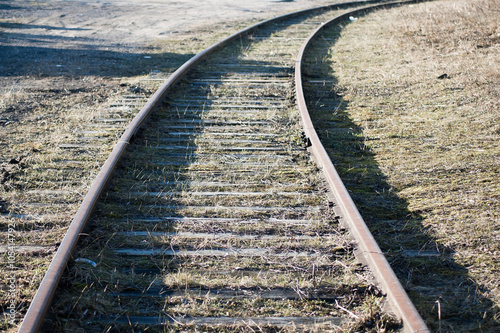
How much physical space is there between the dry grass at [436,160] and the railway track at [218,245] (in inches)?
14.5

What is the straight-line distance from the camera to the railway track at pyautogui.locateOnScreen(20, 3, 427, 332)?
2477 mm

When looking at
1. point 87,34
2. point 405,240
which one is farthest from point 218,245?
point 87,34

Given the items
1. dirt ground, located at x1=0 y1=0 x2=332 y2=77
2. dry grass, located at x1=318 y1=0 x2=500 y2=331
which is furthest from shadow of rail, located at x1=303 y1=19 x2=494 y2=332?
dirt ground, located at x1=0 y1=0 x2=332 y2=77

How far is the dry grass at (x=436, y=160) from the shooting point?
280 cm

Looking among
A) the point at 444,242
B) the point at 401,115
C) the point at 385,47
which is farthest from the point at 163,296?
the point at 385,47

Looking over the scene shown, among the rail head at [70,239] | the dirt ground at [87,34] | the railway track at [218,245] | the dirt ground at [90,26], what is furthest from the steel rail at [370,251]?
the dirt ground at [90,26]

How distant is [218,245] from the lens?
122 inches

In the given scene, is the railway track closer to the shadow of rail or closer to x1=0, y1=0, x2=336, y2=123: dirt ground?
the shadow of rail

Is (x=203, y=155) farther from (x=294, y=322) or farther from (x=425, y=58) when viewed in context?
(x=425, y=58)

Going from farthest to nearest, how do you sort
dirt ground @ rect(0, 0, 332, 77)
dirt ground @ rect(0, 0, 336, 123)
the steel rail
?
dirt ground @ rect(0, 0, 332, 77) < dirt ground @ rect(0, 0, 336, 123) < the steel rail

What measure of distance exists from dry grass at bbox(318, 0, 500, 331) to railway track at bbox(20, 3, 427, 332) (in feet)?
1.20

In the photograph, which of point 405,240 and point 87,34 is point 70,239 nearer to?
point 405,240

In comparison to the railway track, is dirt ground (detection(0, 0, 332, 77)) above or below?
above

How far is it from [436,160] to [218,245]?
2494 mm
